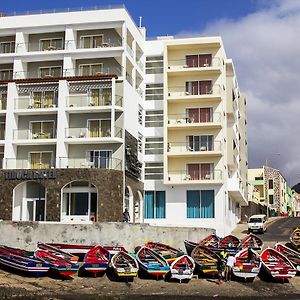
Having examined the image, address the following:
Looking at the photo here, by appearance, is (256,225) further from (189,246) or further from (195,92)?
(189,246)

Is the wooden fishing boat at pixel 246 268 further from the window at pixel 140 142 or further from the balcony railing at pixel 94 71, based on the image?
the balcony railing at pixel 94 71

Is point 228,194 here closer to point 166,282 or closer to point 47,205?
point 47,205

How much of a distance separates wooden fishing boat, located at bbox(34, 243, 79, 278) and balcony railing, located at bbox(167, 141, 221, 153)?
24.0 m

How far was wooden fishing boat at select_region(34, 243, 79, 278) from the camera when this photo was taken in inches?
1417

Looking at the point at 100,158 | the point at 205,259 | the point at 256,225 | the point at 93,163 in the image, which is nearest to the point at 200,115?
the point at 100,158

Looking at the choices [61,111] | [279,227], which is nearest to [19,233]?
[61,111]

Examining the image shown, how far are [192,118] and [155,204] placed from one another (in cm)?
1006

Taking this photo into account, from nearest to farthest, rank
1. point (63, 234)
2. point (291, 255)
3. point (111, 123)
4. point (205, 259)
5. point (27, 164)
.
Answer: point (205, 259) < point (291, 255) < point (63, 234) < point (111, 123) < point (27, 164)

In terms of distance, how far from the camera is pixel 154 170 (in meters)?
61.8

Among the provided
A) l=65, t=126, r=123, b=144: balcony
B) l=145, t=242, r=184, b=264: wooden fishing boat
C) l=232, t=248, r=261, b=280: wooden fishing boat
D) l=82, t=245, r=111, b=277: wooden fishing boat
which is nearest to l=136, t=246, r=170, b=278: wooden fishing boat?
l=145, t=242, r=184, b=264: wooden fishing boat

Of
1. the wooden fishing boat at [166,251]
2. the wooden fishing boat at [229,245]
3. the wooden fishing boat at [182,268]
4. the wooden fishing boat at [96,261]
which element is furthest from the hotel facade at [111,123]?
the wooden fishing boat at [182,268]

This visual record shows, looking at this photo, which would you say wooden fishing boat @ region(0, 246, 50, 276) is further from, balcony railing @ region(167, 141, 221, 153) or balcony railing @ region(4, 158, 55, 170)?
balcony railing @ region(167, 141, 221, 153)

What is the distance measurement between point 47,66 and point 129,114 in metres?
10.4

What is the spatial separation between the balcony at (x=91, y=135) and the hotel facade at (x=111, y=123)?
11 cm
